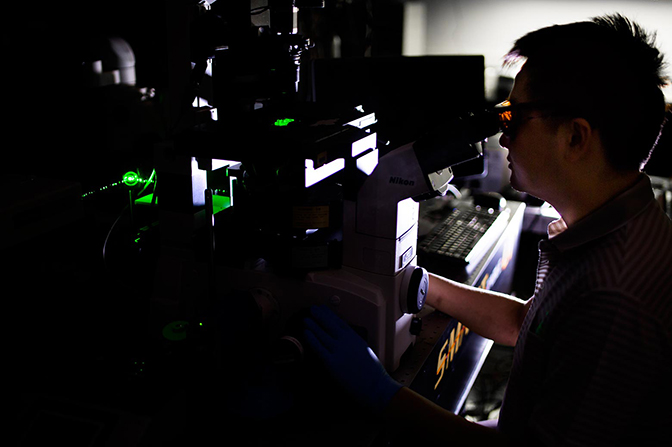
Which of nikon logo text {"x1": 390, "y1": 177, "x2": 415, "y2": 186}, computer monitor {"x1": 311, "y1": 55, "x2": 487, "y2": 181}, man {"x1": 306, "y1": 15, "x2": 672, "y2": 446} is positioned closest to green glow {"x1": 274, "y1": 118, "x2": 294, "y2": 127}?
nikon logo text {"x1": 390, "y1": 177, "x2": 415, "y2": 186}

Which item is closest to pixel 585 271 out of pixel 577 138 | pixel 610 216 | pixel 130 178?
pixel 610 216

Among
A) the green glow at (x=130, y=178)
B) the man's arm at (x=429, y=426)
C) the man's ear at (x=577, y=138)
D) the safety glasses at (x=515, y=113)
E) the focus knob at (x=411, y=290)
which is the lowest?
the man's arm at (x=429, y=426)

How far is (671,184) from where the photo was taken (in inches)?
101

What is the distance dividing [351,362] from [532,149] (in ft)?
1.86

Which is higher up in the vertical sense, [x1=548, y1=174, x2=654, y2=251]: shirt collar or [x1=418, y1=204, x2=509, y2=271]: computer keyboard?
[x1=548, y1=174, x2=654, y2=251]: shirt collar

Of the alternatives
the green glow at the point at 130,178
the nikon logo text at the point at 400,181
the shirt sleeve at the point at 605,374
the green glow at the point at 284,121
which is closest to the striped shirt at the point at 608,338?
the shirt sleeve at the point at 605,374

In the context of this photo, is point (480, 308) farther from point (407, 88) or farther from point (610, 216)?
point (407, 88)

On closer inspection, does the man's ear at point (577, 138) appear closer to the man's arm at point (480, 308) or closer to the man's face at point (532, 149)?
the man's face at point (532, 149)

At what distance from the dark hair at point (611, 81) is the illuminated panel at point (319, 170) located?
43 centimetres

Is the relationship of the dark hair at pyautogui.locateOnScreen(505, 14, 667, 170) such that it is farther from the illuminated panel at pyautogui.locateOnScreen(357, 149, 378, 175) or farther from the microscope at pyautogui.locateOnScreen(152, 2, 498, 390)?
the illuminated panel at pyautogui.locateOnScreen(357, 149, 378, 175)

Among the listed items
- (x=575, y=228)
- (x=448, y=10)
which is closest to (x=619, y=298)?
(x=575, y=228)

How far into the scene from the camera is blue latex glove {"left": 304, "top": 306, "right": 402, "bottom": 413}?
1092 mm

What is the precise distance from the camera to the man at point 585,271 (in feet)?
2.96

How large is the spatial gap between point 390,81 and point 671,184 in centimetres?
151
